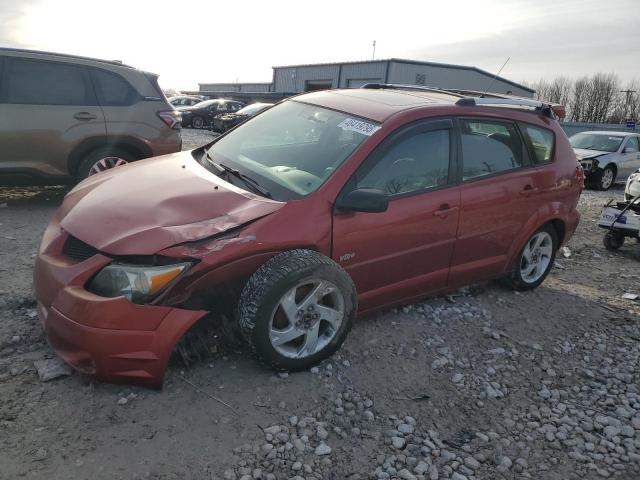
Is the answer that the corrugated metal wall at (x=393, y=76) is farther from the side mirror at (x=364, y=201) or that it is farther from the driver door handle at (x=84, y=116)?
the side mirror at (x=364, y=201)

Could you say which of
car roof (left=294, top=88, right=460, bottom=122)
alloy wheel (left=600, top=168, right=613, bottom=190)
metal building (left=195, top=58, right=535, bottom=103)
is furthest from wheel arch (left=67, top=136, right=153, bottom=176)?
metal building (left=195, top=58, right=535, bottom=103)

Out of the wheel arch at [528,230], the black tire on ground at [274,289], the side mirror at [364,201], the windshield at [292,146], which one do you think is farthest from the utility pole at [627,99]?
the black tire on ground at [274,289]

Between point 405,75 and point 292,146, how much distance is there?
107 ft

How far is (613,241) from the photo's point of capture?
688 cm

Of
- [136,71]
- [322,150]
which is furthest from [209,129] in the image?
[322,150]

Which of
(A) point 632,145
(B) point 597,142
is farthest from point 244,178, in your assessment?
(A) point 632,145

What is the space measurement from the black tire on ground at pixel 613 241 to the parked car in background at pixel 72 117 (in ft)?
19.7

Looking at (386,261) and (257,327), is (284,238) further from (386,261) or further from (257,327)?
(386,261)

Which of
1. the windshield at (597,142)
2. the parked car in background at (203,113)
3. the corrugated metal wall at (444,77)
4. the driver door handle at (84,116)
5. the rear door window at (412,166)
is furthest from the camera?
the corrugated metal wall at (444,77)

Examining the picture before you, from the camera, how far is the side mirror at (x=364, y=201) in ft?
10.3

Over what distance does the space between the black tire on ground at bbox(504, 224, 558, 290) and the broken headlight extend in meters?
3.16

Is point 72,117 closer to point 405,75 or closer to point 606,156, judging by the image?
point 606,156

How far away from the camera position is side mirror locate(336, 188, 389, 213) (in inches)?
123

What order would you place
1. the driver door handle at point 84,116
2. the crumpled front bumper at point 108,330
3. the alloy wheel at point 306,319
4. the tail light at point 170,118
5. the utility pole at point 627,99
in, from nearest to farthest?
the crumpled front bumper at point 108,330
the alloy wheel at point 306,319
the driver door handle at point 84,116
the tail light at point 170,118
the utility pole at point 627,99
